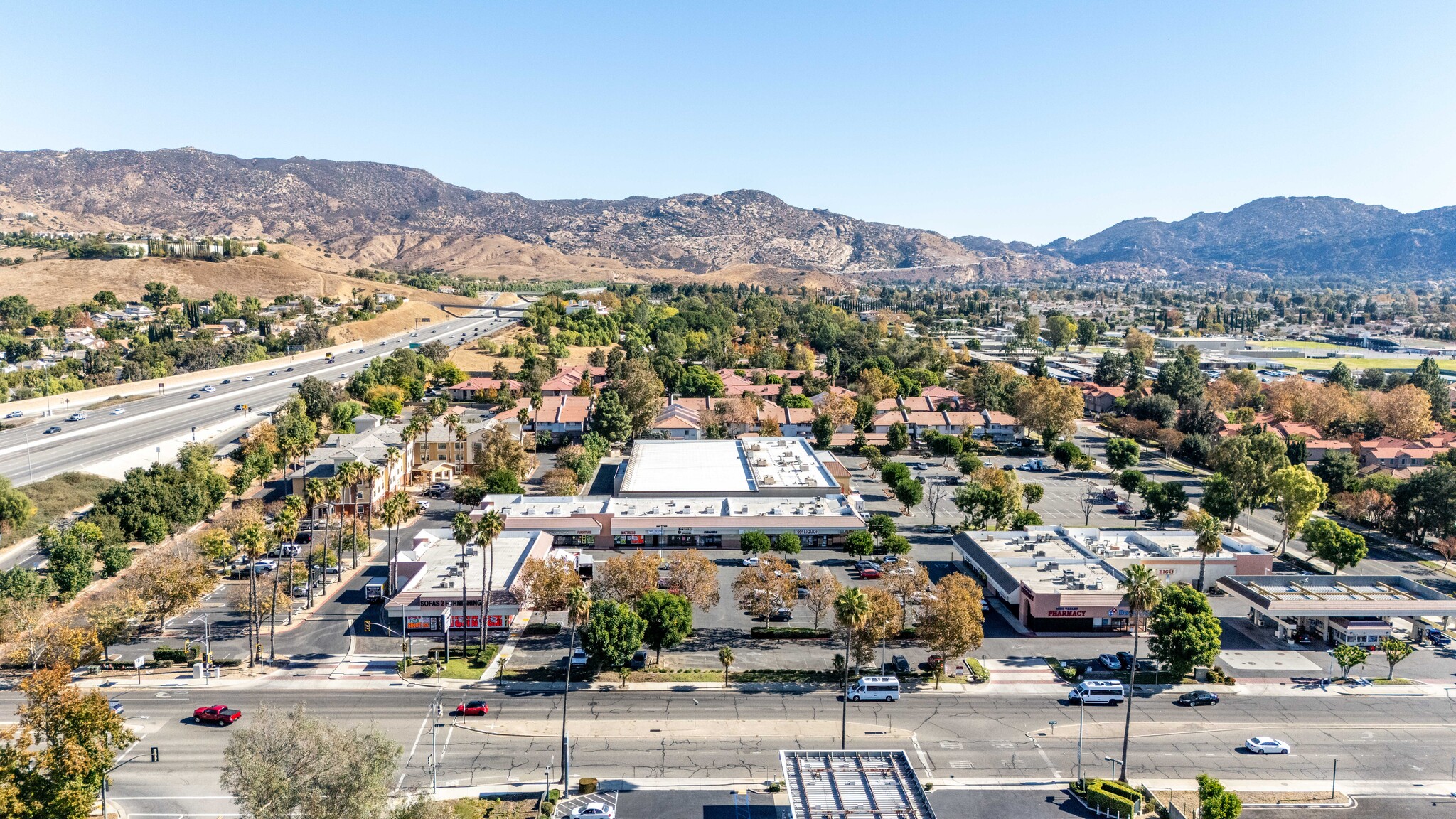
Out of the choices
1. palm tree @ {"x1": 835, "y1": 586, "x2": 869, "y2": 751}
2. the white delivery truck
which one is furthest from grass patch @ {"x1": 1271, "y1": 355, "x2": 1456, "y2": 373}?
the white delivery truck

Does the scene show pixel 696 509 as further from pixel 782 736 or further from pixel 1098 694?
pixel 1098 694

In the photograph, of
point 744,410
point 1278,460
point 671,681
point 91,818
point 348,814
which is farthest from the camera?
point 744,410

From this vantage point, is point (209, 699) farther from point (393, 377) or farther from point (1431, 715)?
point (393, 377)

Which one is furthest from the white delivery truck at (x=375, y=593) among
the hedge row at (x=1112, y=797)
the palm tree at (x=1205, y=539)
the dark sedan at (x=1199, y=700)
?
the palm tree at (x=1205, y=539)

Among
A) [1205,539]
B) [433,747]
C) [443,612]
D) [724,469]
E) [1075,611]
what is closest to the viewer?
[433,747]

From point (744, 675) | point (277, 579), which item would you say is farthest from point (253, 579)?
point (744, 675)

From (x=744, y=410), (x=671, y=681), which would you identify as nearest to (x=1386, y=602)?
(x=671, y=681)
